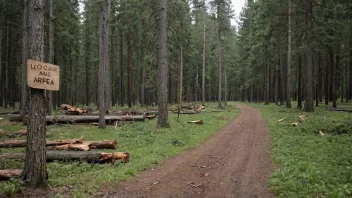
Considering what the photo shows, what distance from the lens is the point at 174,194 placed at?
18.8 feet

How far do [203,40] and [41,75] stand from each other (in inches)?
1214

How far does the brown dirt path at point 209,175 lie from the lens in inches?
230

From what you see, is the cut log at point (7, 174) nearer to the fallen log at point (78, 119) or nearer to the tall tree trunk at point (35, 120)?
the tall tree trunk at point (35, 120)

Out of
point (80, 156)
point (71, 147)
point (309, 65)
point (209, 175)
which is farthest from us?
point (309, 65)

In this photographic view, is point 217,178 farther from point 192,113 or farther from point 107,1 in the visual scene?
point 192,113

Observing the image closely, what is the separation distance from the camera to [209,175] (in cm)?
706

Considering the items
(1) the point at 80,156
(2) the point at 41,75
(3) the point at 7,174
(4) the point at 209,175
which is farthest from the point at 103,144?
(2) the point at 41,75

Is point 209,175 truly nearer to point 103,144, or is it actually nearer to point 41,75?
point 103,144

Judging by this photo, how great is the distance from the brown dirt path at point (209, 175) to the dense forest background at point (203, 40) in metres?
9.55

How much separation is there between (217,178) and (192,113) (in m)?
18.8

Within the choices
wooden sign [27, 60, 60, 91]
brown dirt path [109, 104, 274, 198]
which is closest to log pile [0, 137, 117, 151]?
brown dirt path [109, 104, 274, 198]

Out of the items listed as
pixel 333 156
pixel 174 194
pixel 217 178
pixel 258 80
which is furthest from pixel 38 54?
pixel 258 80

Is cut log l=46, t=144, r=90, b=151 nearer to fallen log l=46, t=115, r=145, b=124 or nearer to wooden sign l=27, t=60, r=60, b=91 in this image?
wooden sign l=27, t=60, r=60, b=91

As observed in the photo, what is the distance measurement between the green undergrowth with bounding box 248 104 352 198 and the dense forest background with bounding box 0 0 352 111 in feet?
31.7
